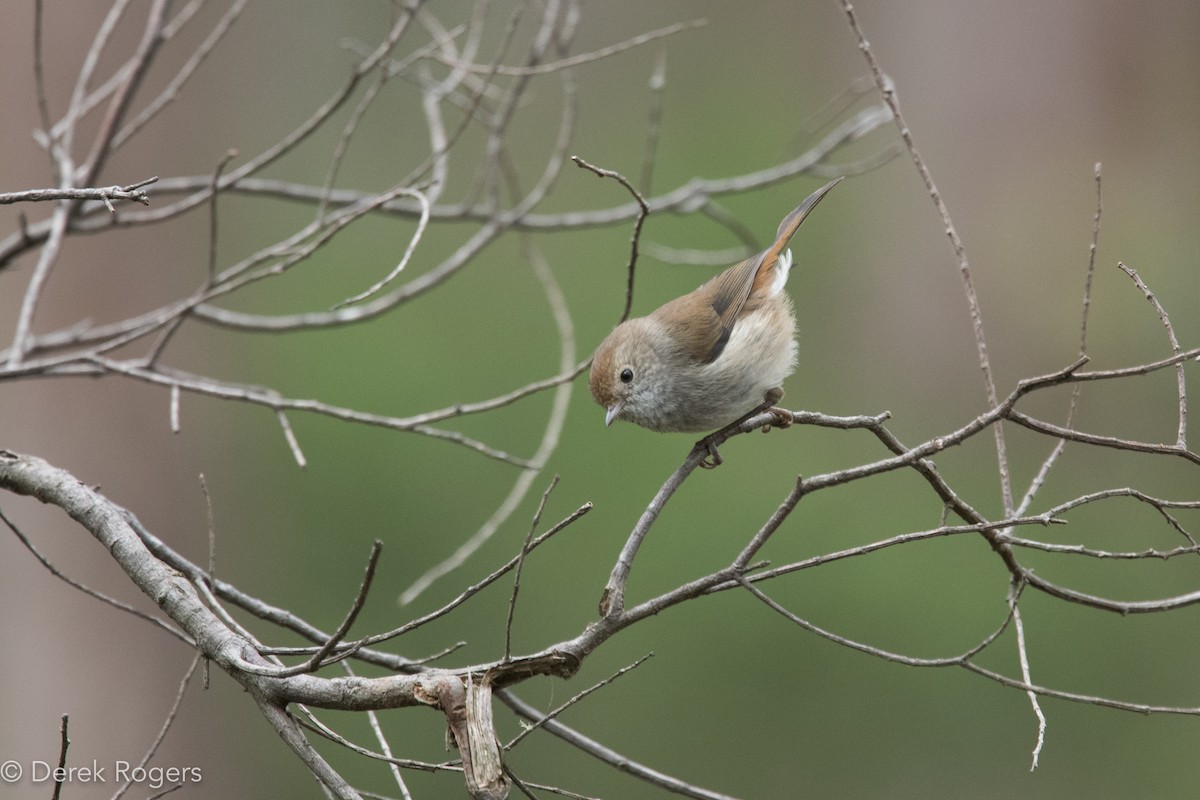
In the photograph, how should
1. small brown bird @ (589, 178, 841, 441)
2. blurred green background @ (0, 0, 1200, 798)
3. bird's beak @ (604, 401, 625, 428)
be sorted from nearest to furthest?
small brown bird @ (589, 178, 841, 441) → bird's beak @ (604, 401, 625, 428) → blurred green background @ (0, 0, 1200, 798)

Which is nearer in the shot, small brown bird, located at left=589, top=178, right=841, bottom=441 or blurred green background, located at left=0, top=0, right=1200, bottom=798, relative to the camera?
small brown bird, located at left=589, top=178, right=841, bottom=441

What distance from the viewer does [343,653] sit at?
5.56 feet

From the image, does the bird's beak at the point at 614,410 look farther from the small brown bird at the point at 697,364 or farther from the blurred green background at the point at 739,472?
the blurred green background at the point at 739,472

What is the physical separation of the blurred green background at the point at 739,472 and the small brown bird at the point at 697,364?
337cm

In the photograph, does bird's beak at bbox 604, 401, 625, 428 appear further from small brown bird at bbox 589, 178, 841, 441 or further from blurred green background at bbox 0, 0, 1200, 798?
blurred green background at bbox 0, 0, 1200, 798

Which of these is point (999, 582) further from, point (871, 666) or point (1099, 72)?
point (1099, 72)

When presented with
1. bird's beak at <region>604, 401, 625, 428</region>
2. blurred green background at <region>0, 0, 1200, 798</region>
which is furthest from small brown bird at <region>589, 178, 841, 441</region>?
blurred green background at <region>0, 0, 1200, 798</region>

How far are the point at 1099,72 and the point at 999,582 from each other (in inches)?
138

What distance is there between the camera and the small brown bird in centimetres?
338

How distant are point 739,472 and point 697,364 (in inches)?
169

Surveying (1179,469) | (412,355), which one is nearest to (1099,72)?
(1179,469)

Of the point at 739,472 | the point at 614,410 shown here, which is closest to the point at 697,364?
the point at 614,410

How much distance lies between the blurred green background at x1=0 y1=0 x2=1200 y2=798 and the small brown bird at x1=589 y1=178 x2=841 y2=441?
11.0 ft

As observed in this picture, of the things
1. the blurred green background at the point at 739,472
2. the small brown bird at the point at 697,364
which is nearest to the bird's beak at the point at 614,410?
the small brown bird at the point at 697,364
